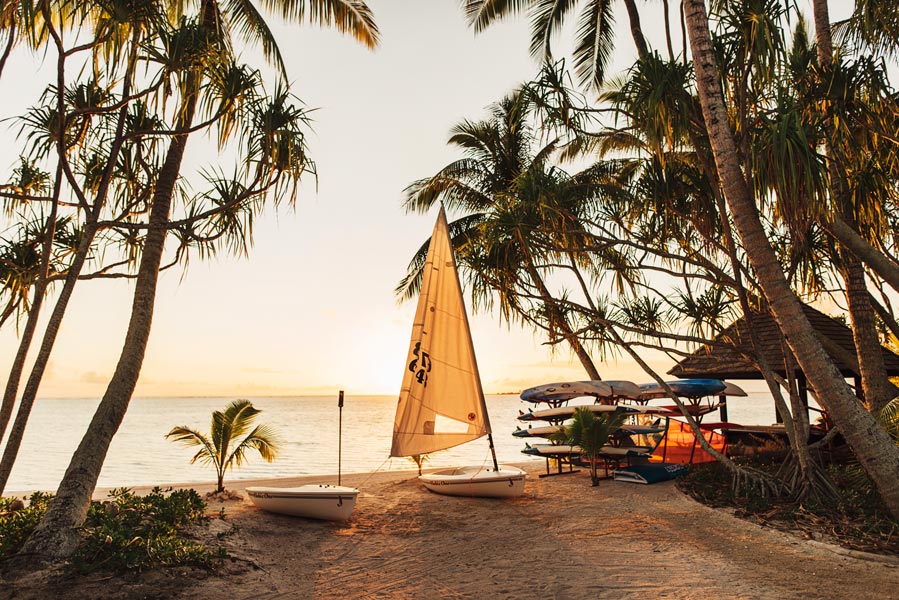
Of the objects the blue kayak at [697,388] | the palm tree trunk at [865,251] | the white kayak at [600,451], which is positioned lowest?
the white kayak at [600,451]

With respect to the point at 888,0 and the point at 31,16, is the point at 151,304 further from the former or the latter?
the point at 888,0

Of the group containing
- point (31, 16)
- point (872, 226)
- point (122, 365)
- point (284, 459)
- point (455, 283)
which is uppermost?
point (31, 16)

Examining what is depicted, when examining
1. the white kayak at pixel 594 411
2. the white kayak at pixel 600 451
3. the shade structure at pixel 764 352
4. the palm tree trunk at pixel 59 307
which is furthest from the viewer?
the white kayak at pixel 594 411

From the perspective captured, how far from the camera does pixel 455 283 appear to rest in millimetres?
10688

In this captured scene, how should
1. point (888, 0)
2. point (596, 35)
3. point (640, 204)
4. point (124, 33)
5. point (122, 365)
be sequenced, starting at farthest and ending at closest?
point (596, 35), point (640, 204), point (888, 0), point (122, 365), point (124, 33)

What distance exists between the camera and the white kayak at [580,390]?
1396cm

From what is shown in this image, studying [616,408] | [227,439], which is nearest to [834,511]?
[616,408]

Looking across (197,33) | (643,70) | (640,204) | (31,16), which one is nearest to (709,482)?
(640,204)

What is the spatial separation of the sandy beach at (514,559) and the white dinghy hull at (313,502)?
0.16m

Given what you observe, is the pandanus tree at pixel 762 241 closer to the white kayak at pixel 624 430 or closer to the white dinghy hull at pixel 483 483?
the white dinghy hull at pixel 483 483

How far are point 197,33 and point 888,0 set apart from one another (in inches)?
328

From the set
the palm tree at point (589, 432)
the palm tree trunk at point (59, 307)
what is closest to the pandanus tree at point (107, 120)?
the palm tree trunk at point (59, 307)

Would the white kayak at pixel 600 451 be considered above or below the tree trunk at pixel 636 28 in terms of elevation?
below

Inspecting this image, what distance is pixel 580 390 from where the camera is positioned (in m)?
14.0
